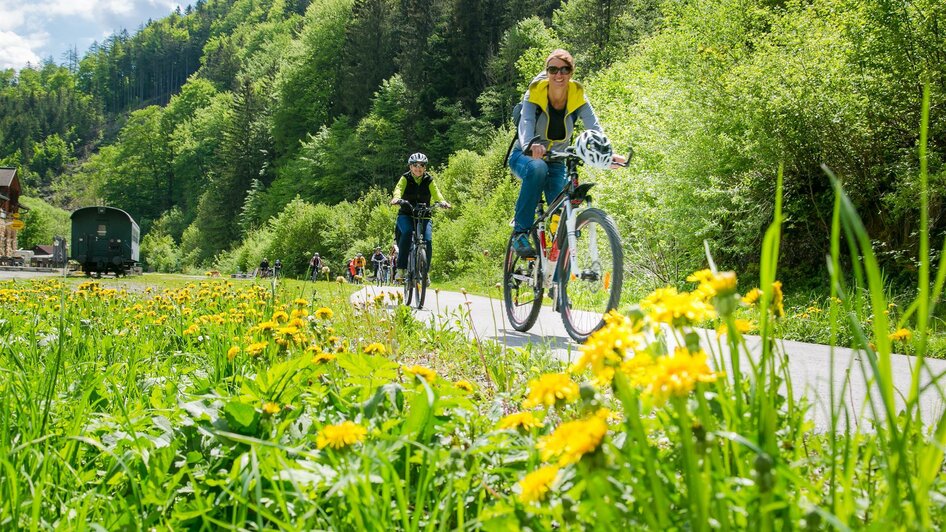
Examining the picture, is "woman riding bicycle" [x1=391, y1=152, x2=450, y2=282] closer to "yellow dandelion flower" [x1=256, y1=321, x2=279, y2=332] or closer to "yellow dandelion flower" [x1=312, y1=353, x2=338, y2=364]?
"yellow dandelion flower" [x1=256, y1=321, x2=279, y2=332]

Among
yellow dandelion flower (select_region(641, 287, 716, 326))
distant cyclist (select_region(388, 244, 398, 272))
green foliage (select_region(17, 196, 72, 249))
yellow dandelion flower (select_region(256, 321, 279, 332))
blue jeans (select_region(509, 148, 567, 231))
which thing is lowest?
yellow dandelion flower (select_region(256, 321, 279, 332))

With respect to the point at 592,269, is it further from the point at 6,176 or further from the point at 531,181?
the point at 6,176

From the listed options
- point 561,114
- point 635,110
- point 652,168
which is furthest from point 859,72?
point 561,114

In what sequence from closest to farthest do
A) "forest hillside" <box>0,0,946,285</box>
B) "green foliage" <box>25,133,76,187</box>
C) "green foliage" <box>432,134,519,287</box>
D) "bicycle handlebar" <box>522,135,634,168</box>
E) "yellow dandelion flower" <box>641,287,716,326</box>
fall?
"yellow dandelion flower" <box>641,287,716,326</box> → "bicycle handlebar" <box>522,135,634,168</box> → "forest hillside" <box>0,0,946,285</box> → "green foliage" <box>432,134,519,287</box> → "green foliage" <box>25,133,76,187</box>

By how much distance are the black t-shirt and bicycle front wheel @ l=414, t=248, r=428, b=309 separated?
330 cm

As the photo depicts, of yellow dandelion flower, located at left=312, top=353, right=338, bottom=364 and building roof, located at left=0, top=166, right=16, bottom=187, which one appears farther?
building roof, located at left=0, top=166, right=16, bottom=187

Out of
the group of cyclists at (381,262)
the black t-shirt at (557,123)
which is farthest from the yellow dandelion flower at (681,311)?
the group of cyclists at (381,262)

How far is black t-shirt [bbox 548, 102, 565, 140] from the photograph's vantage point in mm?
5250

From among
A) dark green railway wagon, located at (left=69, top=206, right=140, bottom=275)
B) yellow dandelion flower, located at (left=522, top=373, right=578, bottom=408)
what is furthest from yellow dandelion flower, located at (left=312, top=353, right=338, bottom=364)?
dark green railway wagon, located at (left=69, top=206, right=140, bottom=275)

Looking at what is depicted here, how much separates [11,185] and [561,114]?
250 feet

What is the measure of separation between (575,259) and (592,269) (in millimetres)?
148

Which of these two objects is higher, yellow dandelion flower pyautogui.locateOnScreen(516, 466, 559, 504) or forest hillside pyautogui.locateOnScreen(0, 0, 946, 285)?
forest hillside pyautogui.locateOnScreen(0, 0, 946, 285)

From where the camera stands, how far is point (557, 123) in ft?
17.3

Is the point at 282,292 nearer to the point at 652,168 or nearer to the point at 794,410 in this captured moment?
the point at 794,410
